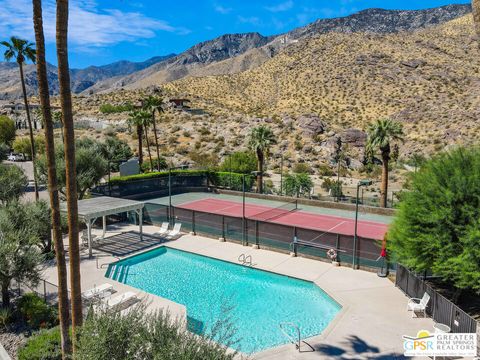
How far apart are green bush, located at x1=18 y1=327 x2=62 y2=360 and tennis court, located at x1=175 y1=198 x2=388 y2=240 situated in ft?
56.9

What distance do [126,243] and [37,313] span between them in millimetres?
10990

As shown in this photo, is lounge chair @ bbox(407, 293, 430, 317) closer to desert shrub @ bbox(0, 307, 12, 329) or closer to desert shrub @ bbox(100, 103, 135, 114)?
desert shrub @ bbox(0, 307, 12, 329)

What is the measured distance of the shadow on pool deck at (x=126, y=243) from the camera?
24009 mm

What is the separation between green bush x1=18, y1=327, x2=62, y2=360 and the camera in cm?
1162

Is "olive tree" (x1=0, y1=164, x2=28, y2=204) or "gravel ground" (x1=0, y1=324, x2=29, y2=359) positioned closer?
"gravel ground" (x1=0, y1=324, x2=29, y2=359)

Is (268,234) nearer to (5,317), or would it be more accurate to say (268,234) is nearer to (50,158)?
(5,317)

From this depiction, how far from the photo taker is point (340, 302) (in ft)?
55.4

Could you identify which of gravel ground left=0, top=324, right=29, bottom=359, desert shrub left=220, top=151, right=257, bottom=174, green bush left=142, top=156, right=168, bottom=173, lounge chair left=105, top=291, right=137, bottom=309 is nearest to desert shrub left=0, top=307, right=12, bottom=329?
gravel ground left=0, top=324, right=29, bottom=359

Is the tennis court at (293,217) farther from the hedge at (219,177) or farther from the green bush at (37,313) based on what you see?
the green bush at (37,313)

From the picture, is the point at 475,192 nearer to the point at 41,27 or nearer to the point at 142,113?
the point at 41,27

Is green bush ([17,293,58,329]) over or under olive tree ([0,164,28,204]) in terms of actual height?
under

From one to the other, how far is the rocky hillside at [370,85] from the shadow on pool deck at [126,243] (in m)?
48.7

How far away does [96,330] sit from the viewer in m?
8.39

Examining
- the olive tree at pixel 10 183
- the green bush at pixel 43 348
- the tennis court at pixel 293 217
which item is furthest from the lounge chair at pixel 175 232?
the green bush at pixel 43 348
